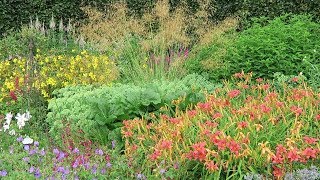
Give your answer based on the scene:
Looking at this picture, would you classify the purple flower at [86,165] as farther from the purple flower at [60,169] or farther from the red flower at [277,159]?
the red flower at [277,159]

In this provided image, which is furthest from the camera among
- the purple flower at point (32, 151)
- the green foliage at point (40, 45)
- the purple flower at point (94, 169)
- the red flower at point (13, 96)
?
the green foliage at point (40, 45)

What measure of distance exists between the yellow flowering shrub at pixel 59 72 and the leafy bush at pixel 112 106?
1.09 meters

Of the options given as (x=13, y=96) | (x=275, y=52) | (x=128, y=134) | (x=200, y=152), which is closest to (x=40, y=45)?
(x=13, y=96)

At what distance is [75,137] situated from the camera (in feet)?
17.2

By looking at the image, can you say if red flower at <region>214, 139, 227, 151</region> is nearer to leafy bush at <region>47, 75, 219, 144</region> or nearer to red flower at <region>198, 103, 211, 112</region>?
red flower at <region>198, 103, 211, 112</region>

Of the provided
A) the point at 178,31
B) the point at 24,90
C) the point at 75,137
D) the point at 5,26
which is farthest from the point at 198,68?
the point at 5,26

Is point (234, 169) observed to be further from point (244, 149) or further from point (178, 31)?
point (178, 31)

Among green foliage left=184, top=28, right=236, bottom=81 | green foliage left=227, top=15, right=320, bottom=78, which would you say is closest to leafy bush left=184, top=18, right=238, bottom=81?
green foliage left=184, top=28, right=236, bottom=81

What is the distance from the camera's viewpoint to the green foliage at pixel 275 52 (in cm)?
745

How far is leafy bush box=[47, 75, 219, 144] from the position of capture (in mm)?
5355

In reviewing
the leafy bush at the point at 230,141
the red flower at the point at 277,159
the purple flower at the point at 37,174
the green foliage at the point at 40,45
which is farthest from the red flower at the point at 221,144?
the green foliage at the point at 40,45

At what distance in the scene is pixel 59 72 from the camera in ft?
24.2

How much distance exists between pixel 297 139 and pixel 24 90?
3.54 meters

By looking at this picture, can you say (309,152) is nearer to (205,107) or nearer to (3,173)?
(205,107)
